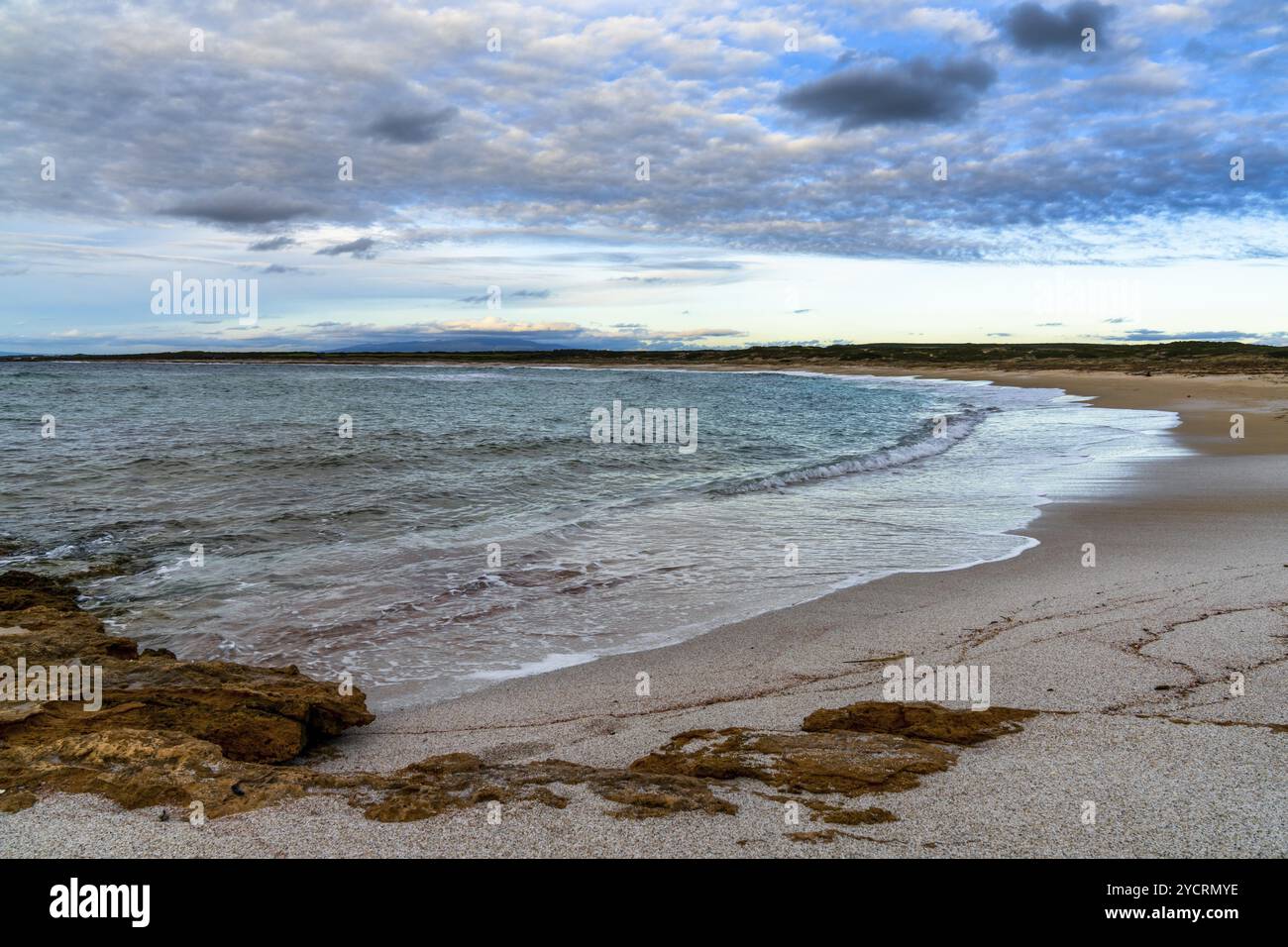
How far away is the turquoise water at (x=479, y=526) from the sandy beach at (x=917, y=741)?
961 millimetres

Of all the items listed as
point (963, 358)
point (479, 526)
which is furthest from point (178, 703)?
point (963, 358)

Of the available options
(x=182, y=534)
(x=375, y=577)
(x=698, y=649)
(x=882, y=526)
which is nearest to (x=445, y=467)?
(x=182, y=534)

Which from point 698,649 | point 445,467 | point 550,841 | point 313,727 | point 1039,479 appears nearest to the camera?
point 550,841

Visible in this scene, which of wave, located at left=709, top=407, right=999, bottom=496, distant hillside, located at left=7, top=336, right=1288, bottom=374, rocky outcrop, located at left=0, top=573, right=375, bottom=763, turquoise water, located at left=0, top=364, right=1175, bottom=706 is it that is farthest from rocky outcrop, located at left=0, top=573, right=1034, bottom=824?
distant hillside, located at left=7, top=336, right=1288, bottom=374

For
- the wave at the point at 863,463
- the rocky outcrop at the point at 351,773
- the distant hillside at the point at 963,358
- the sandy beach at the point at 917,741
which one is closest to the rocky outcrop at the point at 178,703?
the rocky outcrop at the point at 351,773

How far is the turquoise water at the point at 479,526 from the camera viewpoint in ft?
25.2

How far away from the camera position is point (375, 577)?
9.48m

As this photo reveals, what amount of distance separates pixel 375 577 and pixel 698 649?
452cm

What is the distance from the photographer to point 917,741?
4.43m

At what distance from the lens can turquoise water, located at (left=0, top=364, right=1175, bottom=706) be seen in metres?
7.68

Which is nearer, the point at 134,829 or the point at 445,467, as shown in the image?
the point at 134,829

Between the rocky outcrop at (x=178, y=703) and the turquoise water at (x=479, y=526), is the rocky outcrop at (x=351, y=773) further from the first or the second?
the turquoise water at (x=479, y=526)
